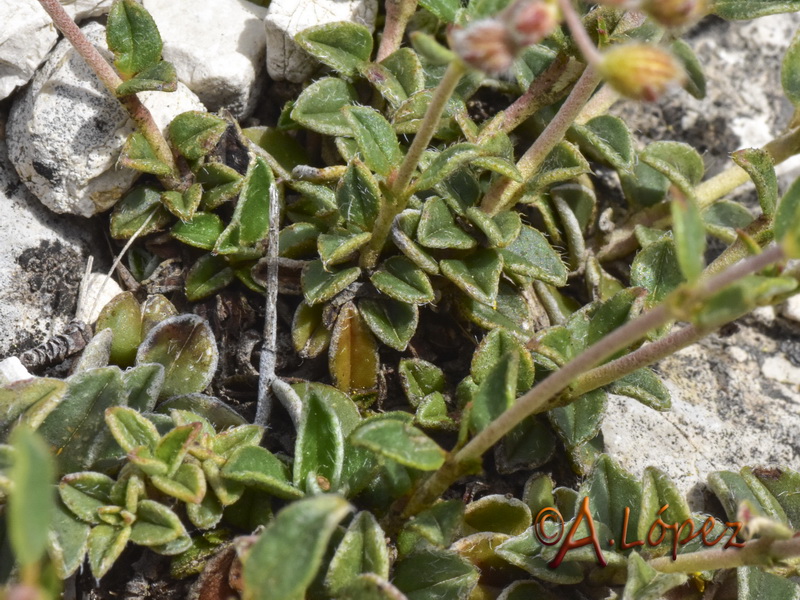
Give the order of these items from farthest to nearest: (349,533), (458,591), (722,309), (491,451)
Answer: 1. (491,451)
2. (458,591)
3. (349,533)
4. (722,309)

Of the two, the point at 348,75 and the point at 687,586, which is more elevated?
the point at 348,75

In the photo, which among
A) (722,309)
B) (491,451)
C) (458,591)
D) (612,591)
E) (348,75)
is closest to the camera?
(722,309)

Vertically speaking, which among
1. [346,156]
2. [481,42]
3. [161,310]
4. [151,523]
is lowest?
[151,523]

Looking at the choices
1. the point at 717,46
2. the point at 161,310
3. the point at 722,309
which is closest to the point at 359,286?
the point at 161,310

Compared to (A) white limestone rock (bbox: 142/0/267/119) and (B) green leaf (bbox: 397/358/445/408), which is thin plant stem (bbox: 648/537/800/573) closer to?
(B) green leaf (bbox: 397/358/445/408)

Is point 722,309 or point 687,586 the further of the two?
point 687,586

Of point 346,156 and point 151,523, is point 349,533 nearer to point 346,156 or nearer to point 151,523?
point 151,523

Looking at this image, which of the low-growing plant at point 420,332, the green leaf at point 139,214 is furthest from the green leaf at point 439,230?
the green leaf at point 139,214

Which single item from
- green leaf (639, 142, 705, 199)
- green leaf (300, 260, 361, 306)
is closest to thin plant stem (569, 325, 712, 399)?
green leaf (300, 260, 361, 306)
